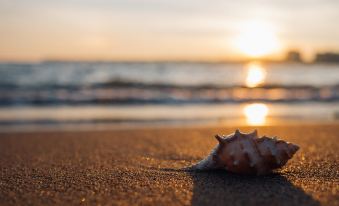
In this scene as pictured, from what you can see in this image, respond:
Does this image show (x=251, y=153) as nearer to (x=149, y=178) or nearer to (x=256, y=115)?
(x=149, y=178)

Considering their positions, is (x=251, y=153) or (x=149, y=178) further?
(x=149, y=178)

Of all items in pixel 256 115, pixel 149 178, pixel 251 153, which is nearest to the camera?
pixel 251 153

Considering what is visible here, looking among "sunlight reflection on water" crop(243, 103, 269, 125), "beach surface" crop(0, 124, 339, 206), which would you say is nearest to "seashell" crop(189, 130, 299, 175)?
"beach surface" crop(0, 124, 339, 206)

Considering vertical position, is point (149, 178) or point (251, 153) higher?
point (251, 153)

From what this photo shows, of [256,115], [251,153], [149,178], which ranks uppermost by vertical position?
[256,115]

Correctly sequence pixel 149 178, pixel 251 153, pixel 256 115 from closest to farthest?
Answer: 1. pixel 251 153
2. pixel 149 178
3. pixel 256 115

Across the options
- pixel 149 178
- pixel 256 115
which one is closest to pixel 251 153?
pixel 149 178
